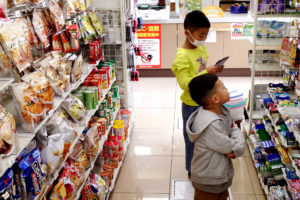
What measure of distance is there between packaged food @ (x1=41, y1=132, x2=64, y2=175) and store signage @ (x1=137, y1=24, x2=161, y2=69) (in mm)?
4607

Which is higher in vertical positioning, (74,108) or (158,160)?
(74,108)

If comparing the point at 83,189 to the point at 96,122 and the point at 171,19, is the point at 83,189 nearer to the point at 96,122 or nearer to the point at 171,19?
the point at 96,122

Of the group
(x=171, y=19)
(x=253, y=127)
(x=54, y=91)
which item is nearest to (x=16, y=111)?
(x=54, y=91)

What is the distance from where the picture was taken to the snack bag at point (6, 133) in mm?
1771

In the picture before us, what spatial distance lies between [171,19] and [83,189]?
4.47 meters

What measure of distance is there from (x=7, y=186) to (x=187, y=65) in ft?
5.51

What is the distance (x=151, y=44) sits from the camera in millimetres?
7016

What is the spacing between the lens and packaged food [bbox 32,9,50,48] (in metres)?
2.28

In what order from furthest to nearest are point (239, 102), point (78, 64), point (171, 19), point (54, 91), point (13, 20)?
1. point (171, 19)
2. point (239, 102)
3. point (78, 64)
4. point (54, 91)
5. point (13, 20)

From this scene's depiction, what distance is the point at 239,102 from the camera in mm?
4363

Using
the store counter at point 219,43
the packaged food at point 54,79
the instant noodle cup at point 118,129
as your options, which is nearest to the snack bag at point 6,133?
the packaged food at point 54,79

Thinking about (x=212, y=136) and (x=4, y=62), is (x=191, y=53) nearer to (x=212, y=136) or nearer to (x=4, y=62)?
(x=212, y=136)

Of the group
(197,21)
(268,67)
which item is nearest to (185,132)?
(197,21)

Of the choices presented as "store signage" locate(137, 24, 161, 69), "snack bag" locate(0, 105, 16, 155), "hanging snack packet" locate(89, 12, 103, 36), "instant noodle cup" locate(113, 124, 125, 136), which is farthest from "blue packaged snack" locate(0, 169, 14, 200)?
"store signage" locate(137, 24, 161, 69)
